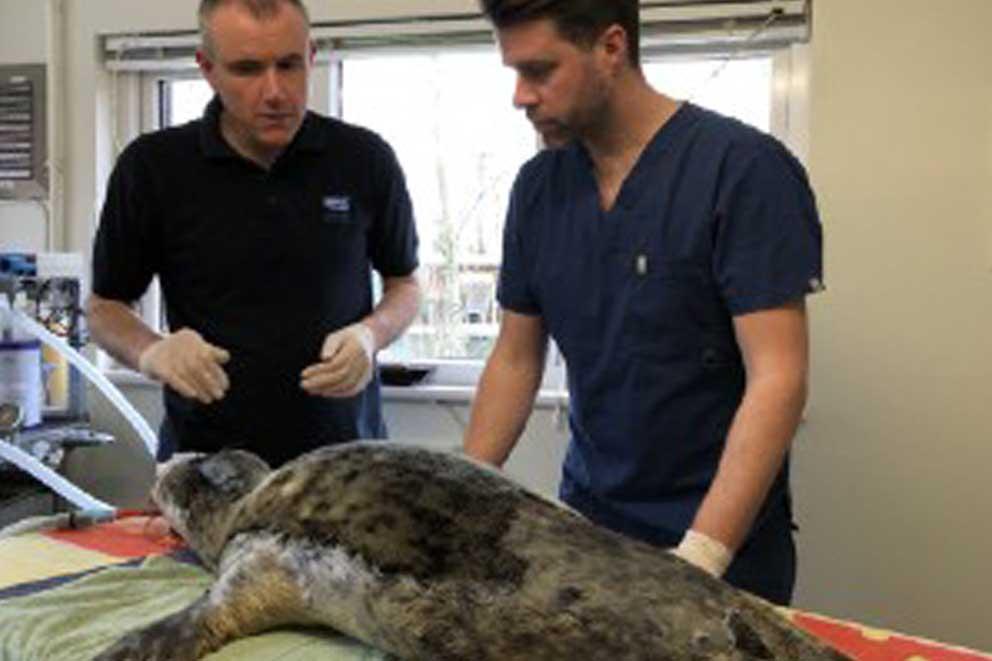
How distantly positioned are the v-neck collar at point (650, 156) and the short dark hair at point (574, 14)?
0.49ft

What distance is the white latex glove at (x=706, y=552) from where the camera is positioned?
1.17 meters

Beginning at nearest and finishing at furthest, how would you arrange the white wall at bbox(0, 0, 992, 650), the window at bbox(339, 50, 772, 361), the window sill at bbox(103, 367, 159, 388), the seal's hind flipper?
the seal's hind flipper → the white wall at bbox(0, 0, 992, 650) → the window at bbox(339, 50, 772, 361) → the window sill at bbox(103, 367, 159, 388)

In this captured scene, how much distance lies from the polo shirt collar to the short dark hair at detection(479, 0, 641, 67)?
2.40 feet

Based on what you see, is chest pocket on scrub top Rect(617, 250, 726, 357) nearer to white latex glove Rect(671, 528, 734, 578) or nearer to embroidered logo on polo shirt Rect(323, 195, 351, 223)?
white latex glove Rect(671, 528, 734, 578)

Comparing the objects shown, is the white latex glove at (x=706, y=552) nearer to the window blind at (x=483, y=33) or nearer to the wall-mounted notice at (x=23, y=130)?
the window blind at (x=483, y=33)

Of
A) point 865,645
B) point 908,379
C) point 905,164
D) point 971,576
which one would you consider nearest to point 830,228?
point 905,164

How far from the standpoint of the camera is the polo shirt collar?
1.92 m

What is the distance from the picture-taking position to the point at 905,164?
2.37 meters

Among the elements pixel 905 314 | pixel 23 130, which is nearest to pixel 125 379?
pixel 23 130

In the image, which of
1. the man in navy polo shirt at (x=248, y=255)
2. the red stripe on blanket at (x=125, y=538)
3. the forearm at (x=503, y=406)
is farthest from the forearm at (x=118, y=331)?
the forearm at (x=503, y=406)

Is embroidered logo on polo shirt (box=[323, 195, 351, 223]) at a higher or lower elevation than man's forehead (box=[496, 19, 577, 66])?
lower

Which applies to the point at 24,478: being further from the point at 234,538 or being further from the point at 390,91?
the point at 234,538

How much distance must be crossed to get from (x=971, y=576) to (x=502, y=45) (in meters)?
1.80

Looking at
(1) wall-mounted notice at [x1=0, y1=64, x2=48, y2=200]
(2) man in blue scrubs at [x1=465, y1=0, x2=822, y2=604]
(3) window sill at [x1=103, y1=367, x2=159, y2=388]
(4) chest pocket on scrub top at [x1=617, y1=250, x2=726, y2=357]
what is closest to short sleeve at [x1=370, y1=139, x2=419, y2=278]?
(2) man in blue scrubs at [x1=465, y1=0, x2=822, y2=604]
